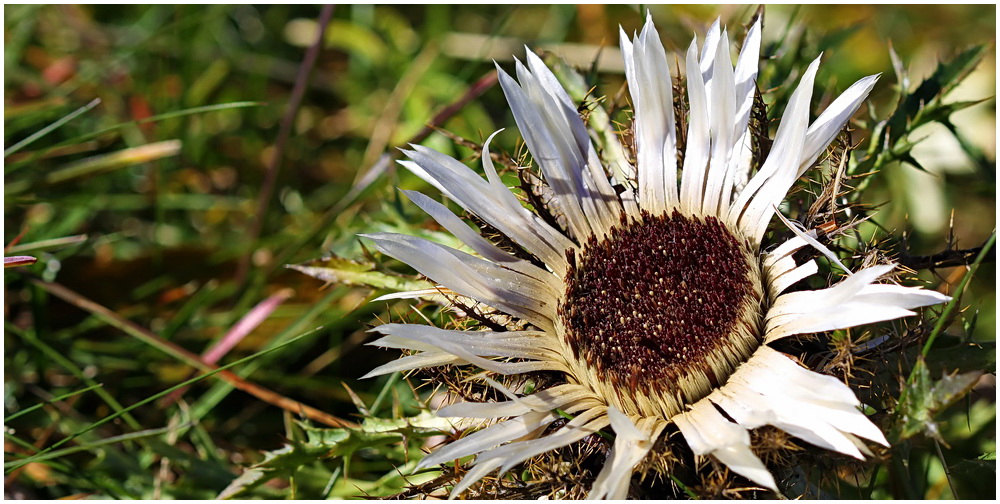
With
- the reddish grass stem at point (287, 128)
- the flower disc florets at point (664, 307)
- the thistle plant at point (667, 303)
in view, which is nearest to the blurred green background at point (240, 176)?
the reddish grass stem at point (287, 128)

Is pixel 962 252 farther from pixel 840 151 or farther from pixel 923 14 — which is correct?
pixel 923 14

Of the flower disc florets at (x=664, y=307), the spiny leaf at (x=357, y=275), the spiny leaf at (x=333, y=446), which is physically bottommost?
the spiny leaf at (x=333, y=446)

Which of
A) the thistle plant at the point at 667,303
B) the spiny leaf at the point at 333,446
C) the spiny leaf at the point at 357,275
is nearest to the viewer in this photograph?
the thistle plant at the point at 667,303

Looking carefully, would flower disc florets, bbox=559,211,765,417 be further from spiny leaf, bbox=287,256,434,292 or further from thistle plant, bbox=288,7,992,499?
spiny leaf, bbox=287,256,434,292

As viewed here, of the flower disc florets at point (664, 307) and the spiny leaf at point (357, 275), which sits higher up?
the flower disc florets at point (664, 307)

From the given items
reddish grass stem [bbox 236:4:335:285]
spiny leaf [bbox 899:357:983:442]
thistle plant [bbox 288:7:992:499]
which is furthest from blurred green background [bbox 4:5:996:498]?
spiny leaf [bbox 899:357:983:442]

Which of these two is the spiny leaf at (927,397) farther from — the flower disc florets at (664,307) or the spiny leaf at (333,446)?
the spiny leaf at (333,446)
